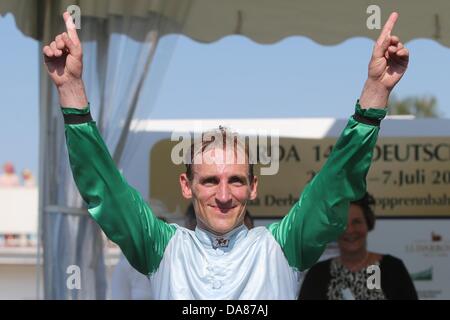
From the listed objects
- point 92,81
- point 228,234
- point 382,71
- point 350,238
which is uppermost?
point 92,81

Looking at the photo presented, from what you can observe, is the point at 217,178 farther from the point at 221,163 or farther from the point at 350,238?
the point at 350,238

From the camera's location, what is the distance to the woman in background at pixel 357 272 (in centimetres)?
416

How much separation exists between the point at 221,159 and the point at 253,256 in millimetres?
209

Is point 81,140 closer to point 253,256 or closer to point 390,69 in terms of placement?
point 253,256

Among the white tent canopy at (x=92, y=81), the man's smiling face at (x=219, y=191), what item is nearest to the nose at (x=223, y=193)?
the man's smiling face at (x=219, y=191)

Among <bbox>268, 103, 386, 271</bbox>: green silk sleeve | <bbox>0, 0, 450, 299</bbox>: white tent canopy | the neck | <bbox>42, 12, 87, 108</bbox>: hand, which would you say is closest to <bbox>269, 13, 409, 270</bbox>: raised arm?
<bbox>268, 103, 386, 271</bbox>: green silk sleeve

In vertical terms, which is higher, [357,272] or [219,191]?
[219,191]

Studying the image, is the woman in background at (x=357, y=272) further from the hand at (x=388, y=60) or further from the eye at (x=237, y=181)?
the hand at (x=388, y=60)

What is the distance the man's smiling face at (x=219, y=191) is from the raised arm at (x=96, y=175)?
11 centimetres

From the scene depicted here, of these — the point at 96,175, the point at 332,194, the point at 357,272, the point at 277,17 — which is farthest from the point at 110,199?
the point at 357,272

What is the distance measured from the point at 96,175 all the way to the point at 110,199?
0.06 meters

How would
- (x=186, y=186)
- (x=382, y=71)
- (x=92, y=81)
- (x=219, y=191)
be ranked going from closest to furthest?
(x=382, y=71) → (x=219, y=191) → (x=186, y=186) → (x=92, y=81)

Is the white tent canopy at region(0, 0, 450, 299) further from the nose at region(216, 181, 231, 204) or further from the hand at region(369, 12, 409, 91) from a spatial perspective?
the hand at region(369, 12, 409, 91)

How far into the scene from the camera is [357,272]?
14.1ft
